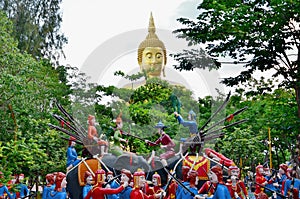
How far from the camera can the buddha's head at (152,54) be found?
23297mm

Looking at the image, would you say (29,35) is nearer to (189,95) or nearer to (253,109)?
(189,95)

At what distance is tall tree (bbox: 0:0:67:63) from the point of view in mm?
20438

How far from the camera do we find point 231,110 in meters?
24.5

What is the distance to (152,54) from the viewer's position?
2345 cm

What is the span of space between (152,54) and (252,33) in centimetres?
947

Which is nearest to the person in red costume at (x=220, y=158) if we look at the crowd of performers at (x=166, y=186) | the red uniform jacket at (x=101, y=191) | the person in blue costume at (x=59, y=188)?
the crowd of performers at (x=166, y=186)

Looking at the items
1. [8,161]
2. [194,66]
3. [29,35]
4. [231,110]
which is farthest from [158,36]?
[8,161]

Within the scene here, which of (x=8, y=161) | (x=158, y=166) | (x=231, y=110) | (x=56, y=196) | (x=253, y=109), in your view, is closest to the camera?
(x=56, y=196)

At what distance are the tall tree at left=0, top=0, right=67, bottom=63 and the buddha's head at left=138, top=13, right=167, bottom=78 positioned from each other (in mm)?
3372

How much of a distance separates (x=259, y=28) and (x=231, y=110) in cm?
1083

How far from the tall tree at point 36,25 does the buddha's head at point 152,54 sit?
11.1ft

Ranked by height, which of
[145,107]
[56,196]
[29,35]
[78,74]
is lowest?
[56,196]

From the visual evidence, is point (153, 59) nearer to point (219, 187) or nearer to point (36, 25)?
point (36, 25)

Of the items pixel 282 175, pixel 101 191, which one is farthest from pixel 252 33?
pixel 101 191
